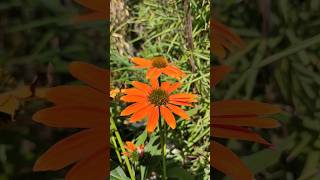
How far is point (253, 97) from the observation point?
3.67 feet

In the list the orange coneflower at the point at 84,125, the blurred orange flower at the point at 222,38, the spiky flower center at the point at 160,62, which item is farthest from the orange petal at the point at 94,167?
the blurred orange flower at the point at 222,38

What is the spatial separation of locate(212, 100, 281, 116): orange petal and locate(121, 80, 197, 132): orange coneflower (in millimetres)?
68

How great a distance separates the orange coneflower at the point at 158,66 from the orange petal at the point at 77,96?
0.11 metres

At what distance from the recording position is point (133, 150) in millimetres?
1094

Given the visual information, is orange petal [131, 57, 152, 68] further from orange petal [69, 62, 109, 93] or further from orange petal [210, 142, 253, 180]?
orange petal [210, 142, 253, 180]

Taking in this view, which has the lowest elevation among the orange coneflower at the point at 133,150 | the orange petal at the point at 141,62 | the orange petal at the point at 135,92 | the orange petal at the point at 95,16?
the orange coneflower at the point at 133,150

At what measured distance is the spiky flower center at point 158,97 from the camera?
42.2 inches

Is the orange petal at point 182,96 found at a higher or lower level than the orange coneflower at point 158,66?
lower

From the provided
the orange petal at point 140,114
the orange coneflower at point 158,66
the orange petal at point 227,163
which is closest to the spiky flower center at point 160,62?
the orange coneflower at point 158,66

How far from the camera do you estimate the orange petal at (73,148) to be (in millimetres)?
1073

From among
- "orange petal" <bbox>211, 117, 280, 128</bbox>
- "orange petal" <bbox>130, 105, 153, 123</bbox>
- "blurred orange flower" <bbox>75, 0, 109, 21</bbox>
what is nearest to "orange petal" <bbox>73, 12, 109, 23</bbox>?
"blurred orange flower" <bbox>75, 0, 109, 21</bbox>

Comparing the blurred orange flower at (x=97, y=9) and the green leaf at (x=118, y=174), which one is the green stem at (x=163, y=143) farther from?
the blurred orange flower at (x=97, y=9)

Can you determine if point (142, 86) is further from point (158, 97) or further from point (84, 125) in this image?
point (84, 125)

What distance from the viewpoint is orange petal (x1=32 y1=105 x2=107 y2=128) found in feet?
3.53
